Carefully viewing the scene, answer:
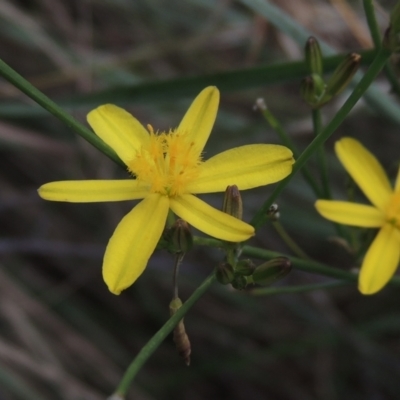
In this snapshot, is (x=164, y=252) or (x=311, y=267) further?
(x=164, y=252)

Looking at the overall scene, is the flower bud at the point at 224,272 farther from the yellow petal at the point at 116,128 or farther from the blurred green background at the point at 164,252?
the blurred green background at the point at 164,252

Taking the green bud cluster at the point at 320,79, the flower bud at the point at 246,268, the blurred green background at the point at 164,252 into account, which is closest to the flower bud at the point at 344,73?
the green bud cluster at the point at 320,79

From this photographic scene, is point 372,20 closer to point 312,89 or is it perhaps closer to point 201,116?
point 312,89

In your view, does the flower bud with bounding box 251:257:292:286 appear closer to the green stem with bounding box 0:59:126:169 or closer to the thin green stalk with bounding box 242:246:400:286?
the thin green stalk with bounding box 242:246:400:286

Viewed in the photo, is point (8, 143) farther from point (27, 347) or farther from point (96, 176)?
point (27, 347)

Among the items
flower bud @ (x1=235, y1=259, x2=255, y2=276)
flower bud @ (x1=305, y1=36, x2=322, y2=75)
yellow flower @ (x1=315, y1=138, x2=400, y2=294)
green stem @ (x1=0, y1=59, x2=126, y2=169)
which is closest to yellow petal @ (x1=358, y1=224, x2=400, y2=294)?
yellow flower @ (x1=315, y1=138, x2=400, y2=294)

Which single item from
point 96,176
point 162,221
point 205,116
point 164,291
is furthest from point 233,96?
point 162,221

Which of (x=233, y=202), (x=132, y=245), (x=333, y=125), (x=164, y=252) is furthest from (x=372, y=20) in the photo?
(x=164, y=252)
